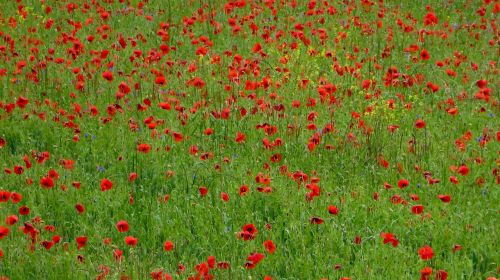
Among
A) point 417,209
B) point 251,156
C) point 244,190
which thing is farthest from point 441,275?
point 251,156

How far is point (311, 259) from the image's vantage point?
4.26 meters

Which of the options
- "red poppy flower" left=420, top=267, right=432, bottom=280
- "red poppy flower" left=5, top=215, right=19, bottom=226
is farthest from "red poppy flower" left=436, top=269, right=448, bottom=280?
"red poppy flower" left=5, top=215, right=19, bottom=226

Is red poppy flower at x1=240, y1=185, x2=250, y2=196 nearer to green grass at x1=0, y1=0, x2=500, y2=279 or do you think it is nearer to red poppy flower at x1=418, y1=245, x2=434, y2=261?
green grass at x1=0, y1=0, x2=500, y2=279

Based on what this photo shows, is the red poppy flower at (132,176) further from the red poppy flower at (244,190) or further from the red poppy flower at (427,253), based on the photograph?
the red poppy flower at (427,253)

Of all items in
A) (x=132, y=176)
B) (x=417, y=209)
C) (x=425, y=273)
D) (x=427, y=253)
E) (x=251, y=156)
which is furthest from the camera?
(x=251, y=156)

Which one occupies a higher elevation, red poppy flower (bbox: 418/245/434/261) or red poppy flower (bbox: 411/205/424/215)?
red poppy flower (bbox: 418/245/434/261)

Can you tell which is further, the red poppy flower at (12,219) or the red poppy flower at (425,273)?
the red poppy flower at (12,219)

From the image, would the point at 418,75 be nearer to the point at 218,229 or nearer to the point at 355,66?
the point at 355,66

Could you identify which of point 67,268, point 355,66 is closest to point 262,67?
point 355,66

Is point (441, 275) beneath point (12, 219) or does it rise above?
beneath

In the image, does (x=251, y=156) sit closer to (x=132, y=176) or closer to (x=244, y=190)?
(x=132, y=176)

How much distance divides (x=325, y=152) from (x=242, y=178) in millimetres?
823

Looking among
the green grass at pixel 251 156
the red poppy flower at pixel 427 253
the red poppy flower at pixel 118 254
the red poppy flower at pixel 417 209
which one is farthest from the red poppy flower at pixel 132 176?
the red poppy flower at pixel 427 253

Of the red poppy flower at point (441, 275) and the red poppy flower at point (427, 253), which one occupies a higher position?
the red poppy flower at point (427, 253)
